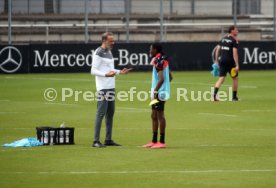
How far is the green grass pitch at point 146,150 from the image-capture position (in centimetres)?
1248

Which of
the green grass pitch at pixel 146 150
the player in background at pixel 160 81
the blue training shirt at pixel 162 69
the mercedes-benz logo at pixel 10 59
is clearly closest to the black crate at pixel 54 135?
the green grass pitch at pixel 146 150

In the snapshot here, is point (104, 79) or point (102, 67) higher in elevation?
point (102, 67)

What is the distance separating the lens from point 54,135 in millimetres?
15969

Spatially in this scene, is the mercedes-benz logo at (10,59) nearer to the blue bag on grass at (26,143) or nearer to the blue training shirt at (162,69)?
the blue bag on grass at (26,143)

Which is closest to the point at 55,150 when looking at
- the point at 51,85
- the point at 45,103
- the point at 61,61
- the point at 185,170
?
the point at 185,170

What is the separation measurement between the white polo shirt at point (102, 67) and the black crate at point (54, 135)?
3.37ft

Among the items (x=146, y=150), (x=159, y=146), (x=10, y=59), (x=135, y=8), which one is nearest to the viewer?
(x=146, y=150)

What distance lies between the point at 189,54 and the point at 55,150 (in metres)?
23.0

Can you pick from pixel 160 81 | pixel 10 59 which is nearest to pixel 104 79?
pixel 160 81

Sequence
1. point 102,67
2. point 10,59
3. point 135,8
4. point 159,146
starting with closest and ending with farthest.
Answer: point 159,146, point 102,67, point 10,59, point 135,8

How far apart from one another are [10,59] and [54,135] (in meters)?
20.7

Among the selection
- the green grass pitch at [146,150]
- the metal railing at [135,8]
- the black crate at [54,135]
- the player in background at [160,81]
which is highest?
the metal railing at [135,8]

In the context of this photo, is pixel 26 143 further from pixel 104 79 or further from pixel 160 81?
pixel 160 81

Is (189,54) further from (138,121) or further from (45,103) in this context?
(138,121)
